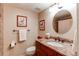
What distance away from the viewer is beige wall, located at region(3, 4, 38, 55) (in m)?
1.27

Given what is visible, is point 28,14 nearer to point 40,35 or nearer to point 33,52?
point 40,35

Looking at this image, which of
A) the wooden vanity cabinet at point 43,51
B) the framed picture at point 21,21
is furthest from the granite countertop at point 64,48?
the framed picture at point 21,21

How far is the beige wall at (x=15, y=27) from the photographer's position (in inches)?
49.9

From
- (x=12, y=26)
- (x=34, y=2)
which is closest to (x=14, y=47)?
(x=12, y=26)

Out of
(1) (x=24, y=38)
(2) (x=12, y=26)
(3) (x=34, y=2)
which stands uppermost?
(3) (x=34, y=2)

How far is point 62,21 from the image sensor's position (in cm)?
133

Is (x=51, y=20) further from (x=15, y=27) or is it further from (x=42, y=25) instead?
(x=15, y=27)

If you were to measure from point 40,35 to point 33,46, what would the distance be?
0.17m

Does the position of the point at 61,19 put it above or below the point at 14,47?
above

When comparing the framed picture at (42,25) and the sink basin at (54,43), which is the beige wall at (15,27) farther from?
the sink basin at (54,43)

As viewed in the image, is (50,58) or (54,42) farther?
(54,42)

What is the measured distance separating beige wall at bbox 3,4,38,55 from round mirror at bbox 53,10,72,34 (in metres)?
0.27

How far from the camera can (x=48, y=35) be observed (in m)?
1.29

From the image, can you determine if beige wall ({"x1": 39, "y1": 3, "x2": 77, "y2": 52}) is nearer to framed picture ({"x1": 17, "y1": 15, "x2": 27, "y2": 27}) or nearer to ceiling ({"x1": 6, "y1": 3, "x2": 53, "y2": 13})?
ceiling ({"x1": 6, "y1": 3, "x2": 53, "y2": 13})
